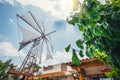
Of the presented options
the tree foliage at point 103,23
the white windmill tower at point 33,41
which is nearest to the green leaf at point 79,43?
the tree foliage at point 103,23

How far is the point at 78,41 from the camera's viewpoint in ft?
5.28

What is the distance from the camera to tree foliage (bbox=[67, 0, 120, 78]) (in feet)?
4.62

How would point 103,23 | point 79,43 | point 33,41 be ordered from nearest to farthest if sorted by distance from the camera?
point 103,23 → point 79,43 → point 33,41

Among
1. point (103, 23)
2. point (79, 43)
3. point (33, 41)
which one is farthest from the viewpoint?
point (33, 41)

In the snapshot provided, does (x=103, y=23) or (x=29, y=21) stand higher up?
(x=29, y=21)

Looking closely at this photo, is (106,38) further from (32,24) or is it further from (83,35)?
(32,24)

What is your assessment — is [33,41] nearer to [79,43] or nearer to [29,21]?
[29,21]

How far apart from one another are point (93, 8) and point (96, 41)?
35 centimetres

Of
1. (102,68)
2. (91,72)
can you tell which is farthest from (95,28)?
(91,72)

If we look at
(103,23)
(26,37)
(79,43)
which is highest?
(26,37)

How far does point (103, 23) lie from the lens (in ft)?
4.82

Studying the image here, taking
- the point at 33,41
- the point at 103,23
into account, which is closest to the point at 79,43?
the point at 103,23

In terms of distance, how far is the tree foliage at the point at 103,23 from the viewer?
1.41m

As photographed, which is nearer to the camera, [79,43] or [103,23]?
[103,23]
